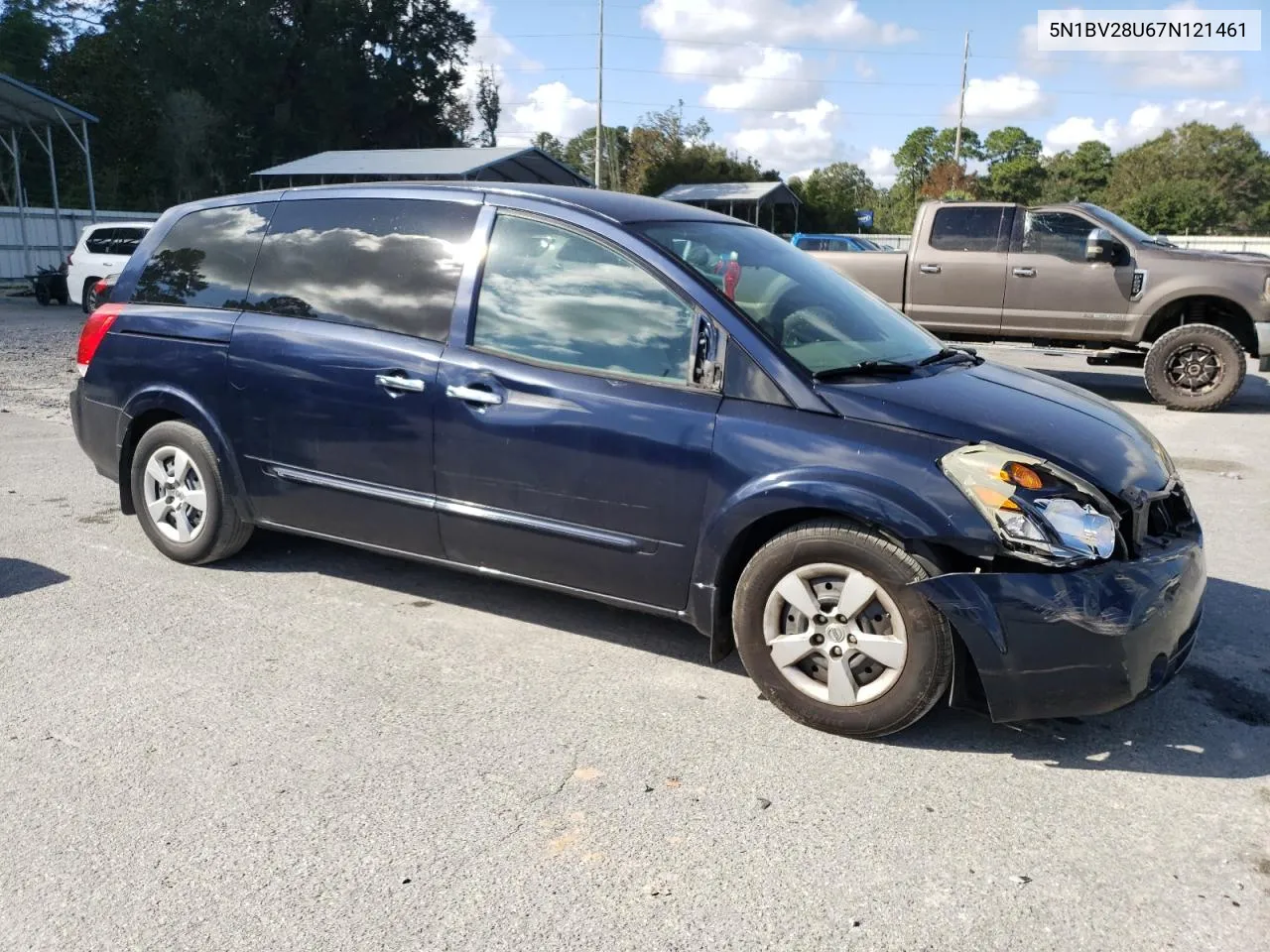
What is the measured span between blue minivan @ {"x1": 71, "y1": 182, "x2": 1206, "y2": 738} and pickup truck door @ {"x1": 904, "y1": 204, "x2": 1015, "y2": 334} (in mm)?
7205

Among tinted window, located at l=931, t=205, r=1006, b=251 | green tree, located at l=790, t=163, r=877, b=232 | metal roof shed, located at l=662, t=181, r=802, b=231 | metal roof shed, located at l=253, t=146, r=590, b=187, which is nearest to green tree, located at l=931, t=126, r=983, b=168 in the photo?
green tree, located at l=790, t=163, r=877, b=232

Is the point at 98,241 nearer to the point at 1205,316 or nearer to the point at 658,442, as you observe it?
the point at 1205,316

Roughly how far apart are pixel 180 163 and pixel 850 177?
3938cm

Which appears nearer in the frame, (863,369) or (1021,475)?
(1021,475)

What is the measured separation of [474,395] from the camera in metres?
4.03

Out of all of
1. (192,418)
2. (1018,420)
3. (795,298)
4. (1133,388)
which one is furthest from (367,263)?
(1133,388)

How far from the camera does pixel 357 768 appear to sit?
3.24m

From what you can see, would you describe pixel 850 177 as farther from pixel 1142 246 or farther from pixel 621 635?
pixel 621 635

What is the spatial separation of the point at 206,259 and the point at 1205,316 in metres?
10.00

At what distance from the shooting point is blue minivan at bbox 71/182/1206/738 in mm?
3232

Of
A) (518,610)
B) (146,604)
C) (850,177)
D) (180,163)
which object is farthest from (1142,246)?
(850,177)

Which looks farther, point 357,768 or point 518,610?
point 518,610

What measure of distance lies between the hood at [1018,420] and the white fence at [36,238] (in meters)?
26.9

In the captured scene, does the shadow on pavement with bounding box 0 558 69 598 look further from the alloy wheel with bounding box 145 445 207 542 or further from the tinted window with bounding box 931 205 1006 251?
the tinted window with bounding box 931 205 1006 251
